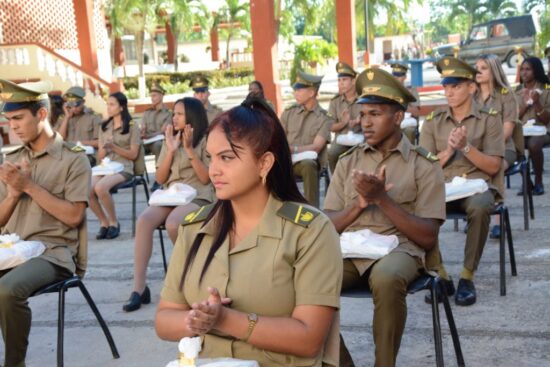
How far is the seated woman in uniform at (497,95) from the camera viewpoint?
6363mm

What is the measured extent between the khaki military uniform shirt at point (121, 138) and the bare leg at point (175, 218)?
2.49 metres

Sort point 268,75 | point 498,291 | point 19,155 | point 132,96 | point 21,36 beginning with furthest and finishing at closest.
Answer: point 132,96 → point 21,36 → point 268,75 → point 498,291 → point 19,155

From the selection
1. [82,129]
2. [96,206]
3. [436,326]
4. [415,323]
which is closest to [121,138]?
[96,206]

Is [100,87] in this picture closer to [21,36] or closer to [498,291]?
[21,36]

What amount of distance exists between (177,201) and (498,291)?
2.17 m

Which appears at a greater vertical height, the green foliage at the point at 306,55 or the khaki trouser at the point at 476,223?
the green foliage at the point at 306,55

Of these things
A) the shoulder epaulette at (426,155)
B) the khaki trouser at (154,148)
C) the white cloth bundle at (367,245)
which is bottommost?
the khaki trouser at (154,148)

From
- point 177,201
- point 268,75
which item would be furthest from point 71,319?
point 268,75

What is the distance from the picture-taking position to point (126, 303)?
509cm

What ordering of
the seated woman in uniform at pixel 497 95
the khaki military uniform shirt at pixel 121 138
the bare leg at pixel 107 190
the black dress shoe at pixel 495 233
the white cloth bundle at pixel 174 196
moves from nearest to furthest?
the white cloth bundle at pixel 174 196 → the black dress shoe at pixel 495 233 → the seated woman in uniform at pixel 497 95 → the bare leg at pixel 107 190 → the khaki military uniform shirt at pixel 121 138

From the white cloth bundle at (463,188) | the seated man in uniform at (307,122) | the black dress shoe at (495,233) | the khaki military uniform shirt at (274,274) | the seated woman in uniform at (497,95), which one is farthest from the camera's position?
the seated man in uniform at (307,122)

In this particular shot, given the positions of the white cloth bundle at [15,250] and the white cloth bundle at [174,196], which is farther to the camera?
the white cloth bundle at [174,196]

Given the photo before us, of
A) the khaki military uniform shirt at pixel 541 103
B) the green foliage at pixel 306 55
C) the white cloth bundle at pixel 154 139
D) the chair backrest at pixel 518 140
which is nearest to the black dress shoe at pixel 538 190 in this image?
the khaki military uniform shirt at pixel 541 103

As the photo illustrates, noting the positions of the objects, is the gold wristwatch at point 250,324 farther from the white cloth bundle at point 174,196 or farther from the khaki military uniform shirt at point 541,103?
the khaki military uniform shirt at point 541,103
